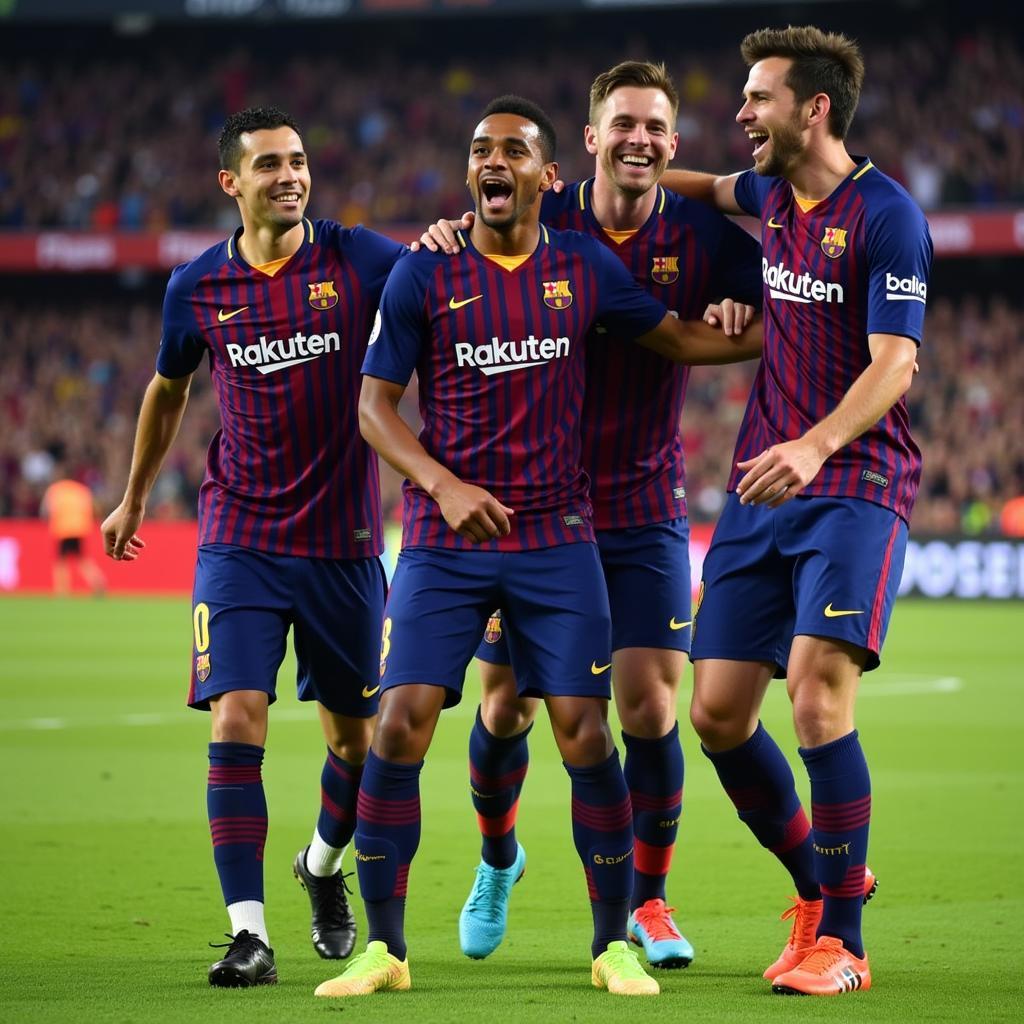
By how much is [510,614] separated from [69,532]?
766 inches

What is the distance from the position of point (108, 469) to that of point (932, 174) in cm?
1406

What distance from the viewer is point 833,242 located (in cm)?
523

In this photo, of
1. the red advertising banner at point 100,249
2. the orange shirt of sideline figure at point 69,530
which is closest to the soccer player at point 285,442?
the orange shirt of sideline figure at point 69,530

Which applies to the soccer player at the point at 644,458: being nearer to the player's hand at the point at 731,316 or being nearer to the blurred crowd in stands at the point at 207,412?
the player's hand at the point at 731,316

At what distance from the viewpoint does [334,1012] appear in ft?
15.0

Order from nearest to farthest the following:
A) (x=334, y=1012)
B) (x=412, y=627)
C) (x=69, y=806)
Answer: (x=334, y=1012) → (x=412, y=627) → (x=69, y=806)

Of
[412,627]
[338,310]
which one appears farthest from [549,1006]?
[338,310]

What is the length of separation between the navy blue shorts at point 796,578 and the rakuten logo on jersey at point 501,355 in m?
0.80

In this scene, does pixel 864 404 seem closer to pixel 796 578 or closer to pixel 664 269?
pixel 796 578

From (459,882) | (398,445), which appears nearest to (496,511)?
(398,445)

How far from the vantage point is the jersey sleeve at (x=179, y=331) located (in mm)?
5723

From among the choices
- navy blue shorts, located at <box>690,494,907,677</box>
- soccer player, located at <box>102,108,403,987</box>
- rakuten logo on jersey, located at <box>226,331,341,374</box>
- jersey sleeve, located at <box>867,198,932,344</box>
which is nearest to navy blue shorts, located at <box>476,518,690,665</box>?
navy blue shorts, located at <box>690,494,907,677</box>

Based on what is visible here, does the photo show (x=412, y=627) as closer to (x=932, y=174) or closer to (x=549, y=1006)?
(x=549, y=1006)

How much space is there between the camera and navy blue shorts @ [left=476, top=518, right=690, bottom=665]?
19.2 feet
